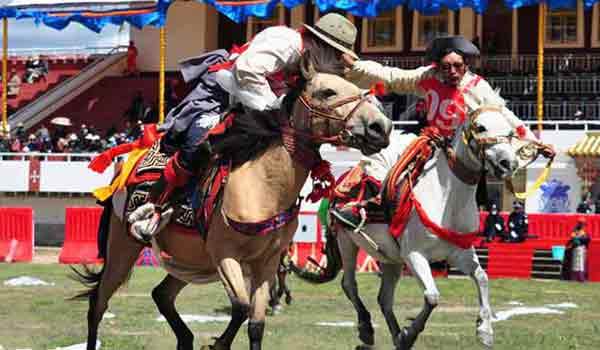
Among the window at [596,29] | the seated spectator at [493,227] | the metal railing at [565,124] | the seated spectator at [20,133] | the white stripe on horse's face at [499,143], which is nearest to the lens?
the white stripe on horse's face at [499,143]

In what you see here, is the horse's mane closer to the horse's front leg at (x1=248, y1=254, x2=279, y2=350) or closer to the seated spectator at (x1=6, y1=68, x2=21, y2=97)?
the horse's front leg at (x1=248, y1=254, x2=279, y2=350)

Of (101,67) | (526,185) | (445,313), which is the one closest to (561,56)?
(526,185)

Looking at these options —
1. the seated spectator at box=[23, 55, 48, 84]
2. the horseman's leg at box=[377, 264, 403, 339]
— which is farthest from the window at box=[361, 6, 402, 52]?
the horseman's leg at box=[377, 264, 403, 339]

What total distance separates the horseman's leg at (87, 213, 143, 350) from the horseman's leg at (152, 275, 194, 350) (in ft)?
1.19

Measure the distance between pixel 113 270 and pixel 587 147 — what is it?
2055cm

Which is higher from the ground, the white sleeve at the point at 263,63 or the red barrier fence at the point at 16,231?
the white sleeve at the point at 263,63

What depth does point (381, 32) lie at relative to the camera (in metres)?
40.7

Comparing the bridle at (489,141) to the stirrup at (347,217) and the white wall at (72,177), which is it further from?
the white wall at (72,177)

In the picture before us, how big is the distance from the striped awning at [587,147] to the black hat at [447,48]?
18769 mm

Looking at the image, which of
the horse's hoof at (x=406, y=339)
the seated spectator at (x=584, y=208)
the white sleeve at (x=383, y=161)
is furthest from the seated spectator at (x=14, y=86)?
the horse's hoof at (x=406, y=339)

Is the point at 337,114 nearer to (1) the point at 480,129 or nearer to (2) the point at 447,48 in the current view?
(1) the point at 480,129

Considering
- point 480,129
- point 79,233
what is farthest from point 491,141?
point 79,233

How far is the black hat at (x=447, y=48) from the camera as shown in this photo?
1064 cm

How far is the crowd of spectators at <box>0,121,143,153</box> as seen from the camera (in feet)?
116
